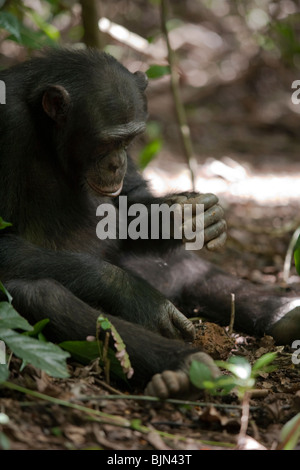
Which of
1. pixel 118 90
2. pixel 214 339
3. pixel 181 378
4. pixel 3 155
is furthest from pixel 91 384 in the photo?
pixel 118 90

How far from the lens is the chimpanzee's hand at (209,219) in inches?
177

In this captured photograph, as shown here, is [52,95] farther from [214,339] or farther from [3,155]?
[214,339]

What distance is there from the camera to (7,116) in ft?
13.9

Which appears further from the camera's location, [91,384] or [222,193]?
[222,193]

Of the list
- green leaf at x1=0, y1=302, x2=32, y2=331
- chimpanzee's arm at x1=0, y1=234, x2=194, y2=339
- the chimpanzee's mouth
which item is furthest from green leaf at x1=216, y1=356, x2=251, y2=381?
the chimpanzee's mouth

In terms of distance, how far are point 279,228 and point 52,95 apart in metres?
3.97

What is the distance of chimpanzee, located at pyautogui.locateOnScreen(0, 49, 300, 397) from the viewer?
12.2 ft

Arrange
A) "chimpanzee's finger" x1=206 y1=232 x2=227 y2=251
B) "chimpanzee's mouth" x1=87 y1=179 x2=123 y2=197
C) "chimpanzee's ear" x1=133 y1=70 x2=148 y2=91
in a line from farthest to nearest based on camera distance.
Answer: "chimpanzee's ear" x1=133 y1=70 x2=148 y2=91 → "chimpanzee's finger" x1=206 y1=232 x2=227 y2=251 → "chimpanzee's mouth" x1=87 y1=179 x2=123 y2=197

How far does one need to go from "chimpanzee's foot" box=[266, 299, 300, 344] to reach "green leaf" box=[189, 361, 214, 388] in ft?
5.11

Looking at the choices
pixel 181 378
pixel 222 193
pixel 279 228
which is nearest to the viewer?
pixel 181 378

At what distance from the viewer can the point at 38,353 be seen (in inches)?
122

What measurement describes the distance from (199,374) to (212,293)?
1.92 m

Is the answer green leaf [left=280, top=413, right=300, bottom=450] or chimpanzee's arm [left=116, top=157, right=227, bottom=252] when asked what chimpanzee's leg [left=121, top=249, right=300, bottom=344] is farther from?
green leaf [left=280, top=413, right=300, bottom=450]
